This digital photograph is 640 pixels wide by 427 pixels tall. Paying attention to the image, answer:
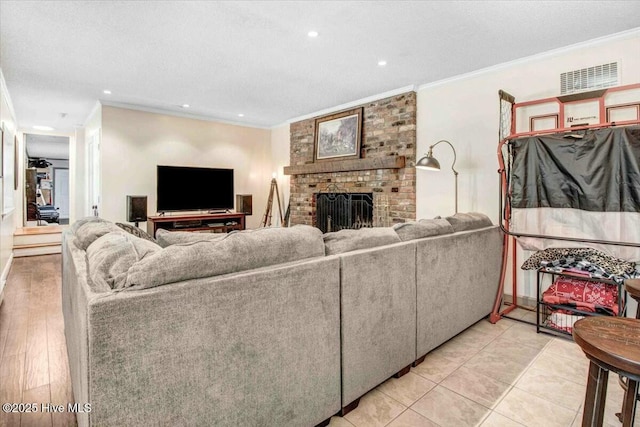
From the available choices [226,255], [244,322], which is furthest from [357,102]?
[244,322]

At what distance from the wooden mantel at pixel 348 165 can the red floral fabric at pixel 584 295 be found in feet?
7.10

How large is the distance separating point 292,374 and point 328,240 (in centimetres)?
67

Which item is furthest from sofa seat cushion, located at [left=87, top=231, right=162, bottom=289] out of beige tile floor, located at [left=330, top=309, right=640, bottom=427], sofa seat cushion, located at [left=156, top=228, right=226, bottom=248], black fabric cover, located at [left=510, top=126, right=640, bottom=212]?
black fabric cover, located at [left=510, top=126, right=640, bottom=212]

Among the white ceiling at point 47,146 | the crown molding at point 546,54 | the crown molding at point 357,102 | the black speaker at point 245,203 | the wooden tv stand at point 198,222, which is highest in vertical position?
the white ceiling at point 47,146

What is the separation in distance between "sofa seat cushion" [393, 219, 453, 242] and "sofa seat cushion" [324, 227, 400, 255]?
149 millimetres

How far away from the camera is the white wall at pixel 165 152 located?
195 inches

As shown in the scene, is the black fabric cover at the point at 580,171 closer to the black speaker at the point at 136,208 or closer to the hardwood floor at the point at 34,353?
the hardwood floor at the point at 34,353

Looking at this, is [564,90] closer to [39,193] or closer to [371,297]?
[371,297]

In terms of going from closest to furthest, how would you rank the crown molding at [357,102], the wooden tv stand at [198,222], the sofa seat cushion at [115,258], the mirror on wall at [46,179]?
the sofa seat cushion at [115,258] < the crown molding at [357,102] < the wooden tv stand at [198,222] < the mirror on wall at [46,179]

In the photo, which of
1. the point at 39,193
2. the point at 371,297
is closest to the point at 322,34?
the point at 371,297

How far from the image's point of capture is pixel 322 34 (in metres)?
2.82

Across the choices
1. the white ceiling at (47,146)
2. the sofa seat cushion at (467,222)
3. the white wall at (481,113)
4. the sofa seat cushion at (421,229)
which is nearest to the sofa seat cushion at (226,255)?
the sofa seat cushion at (421,229)

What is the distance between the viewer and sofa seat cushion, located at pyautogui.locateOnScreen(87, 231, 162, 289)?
114cm

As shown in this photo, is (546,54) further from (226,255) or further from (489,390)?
(226,255)
